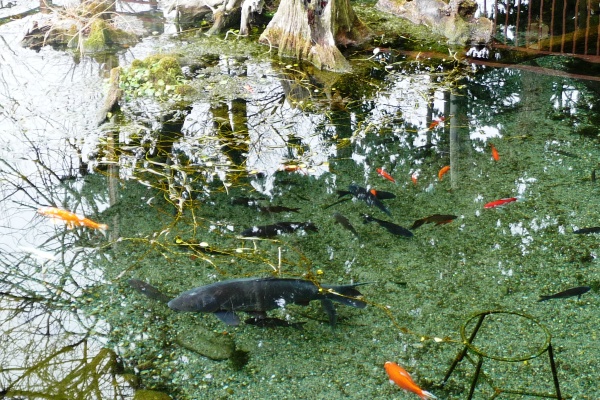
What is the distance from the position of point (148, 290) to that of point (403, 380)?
169 cm

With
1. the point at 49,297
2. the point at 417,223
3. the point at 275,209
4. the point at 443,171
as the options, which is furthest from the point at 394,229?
the point at 49,297

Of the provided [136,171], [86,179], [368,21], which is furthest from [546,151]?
[368,21]

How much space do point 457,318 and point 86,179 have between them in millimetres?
3221

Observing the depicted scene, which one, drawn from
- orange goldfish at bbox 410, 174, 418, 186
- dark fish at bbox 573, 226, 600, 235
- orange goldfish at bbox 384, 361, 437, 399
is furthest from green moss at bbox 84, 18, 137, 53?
orange goldfish at bbox 384, 361, 437, 399

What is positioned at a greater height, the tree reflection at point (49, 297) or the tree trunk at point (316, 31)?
the tree trunk at point (316, 31)

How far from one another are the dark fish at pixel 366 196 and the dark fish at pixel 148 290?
172cm

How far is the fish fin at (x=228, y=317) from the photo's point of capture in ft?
10.9

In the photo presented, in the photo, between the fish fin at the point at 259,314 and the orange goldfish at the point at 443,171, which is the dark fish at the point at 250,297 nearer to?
the fish fin at the point at 259,314

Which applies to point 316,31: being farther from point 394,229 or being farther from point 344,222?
point 394,229

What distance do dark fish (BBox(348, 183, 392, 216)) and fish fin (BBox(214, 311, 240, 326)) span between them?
1584 mm

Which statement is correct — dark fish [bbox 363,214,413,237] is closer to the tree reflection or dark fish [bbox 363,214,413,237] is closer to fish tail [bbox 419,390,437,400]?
fish tail [bbox 419,390,437,400]

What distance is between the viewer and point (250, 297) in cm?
340

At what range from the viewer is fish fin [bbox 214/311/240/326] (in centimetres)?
332

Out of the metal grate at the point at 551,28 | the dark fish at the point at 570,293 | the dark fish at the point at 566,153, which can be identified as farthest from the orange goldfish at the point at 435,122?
the dark fish at the point at 570,293
